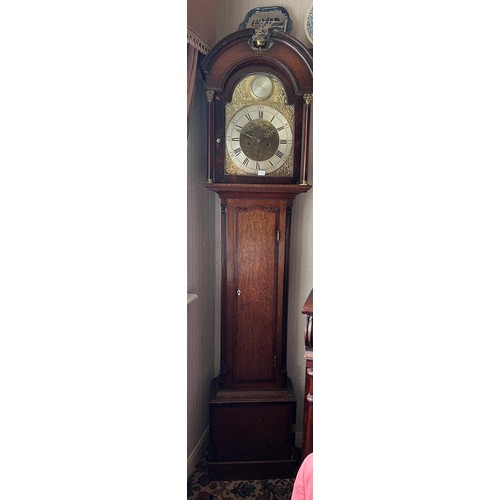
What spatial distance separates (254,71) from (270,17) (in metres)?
0.36

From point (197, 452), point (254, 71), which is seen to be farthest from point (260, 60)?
Answer: point (197, 452)

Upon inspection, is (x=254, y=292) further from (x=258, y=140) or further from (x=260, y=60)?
(x=260, y=60)

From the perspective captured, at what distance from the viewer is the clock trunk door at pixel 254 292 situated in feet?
5.22

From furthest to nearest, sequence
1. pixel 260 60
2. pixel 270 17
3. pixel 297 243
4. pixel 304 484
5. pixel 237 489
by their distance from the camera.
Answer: pixel 297 243 → pixel 270 17 → pixel 237 489 → pixel 260 60 → pixel 304 484

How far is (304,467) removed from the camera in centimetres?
80

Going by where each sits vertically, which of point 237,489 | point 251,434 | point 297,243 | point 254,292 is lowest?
point 237,489

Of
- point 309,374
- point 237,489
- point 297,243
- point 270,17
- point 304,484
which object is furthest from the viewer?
point 297,243

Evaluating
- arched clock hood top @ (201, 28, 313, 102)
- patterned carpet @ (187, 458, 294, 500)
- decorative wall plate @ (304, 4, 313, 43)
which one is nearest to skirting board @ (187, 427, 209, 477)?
patterned carpet @ (187, 458, 294, 500)

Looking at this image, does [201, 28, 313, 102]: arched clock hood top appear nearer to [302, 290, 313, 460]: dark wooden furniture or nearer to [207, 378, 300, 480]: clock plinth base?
[302, 290, 313, 460]: dark wooden furniture

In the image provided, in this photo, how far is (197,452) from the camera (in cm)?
178

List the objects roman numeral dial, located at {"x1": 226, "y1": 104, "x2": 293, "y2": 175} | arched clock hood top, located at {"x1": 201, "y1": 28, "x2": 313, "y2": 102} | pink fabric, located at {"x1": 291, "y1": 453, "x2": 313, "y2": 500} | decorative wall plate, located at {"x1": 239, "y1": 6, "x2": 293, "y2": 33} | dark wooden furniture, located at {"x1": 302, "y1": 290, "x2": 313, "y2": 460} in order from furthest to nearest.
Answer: decorative wall plate, located at {"x1": 239, "y1": 6, "x2": 293, "y2": 33}, roman numeral dial, located at {"x1": 226, "y1": 104, "x2": 293, "y2": 175}, arched clock hood top, located at {"x1": 201, "y1": 28, "x2": 313, "y2": 102}, dark wooden furniture, located at {"x1": 302, "y1": 290, "x2": 313, "y2": 460}, pink fabric, located at {"x1": 291, "y1": 453, "x2": 313, "y2": 500}

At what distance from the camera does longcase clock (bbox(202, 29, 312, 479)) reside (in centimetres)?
152

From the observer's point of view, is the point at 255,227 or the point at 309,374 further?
the point at 255,227
